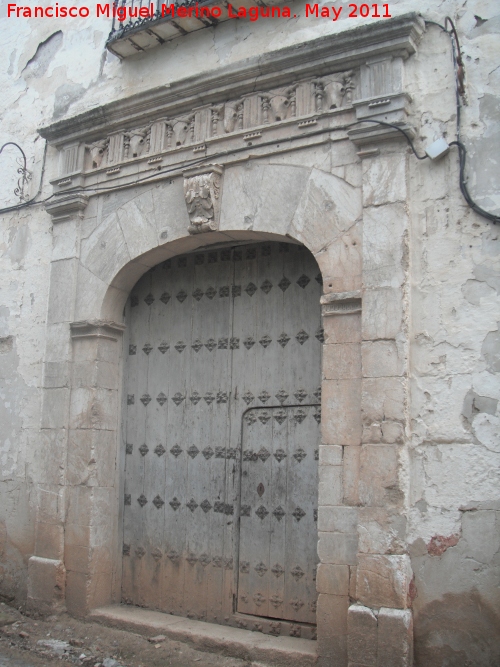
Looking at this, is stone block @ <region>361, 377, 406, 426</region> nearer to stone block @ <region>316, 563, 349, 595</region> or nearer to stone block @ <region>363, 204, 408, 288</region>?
stone block @ <region>363, 204, 408, 288</region>

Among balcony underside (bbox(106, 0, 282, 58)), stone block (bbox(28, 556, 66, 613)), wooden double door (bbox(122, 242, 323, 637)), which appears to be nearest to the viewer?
wooden double door (bbox(122, 242, 323, 637))

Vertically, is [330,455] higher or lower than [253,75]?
lower

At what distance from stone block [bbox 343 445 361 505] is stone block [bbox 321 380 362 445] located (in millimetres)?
49

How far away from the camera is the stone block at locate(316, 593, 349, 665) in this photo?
3957mm

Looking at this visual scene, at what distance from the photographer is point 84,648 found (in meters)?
4.65

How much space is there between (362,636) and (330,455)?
0.95 m

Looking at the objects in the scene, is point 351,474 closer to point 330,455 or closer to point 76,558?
point 330,455

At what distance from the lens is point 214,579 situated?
4.91 m

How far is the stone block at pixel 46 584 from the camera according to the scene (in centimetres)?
510

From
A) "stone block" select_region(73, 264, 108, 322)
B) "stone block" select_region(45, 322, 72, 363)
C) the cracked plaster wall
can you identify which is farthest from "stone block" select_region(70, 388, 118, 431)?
the cracked plaster wall

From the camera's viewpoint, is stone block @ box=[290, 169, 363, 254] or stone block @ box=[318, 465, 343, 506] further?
stone block @ box=[290, 169, 363, 254]

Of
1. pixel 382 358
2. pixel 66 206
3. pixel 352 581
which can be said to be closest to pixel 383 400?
pixel 382 358

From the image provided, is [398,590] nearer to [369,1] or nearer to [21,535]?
[21,535]

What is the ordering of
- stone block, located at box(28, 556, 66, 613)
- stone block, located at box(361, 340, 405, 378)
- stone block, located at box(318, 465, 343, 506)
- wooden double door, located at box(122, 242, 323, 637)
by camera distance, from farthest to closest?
stone block, located at box(28, 556, 66, 613), wooden double door, located at box(122, 242, 323, 637), stone block, located at box(318, 465, 343, 506), stone block, located at box(361, 340, 405, 378)
